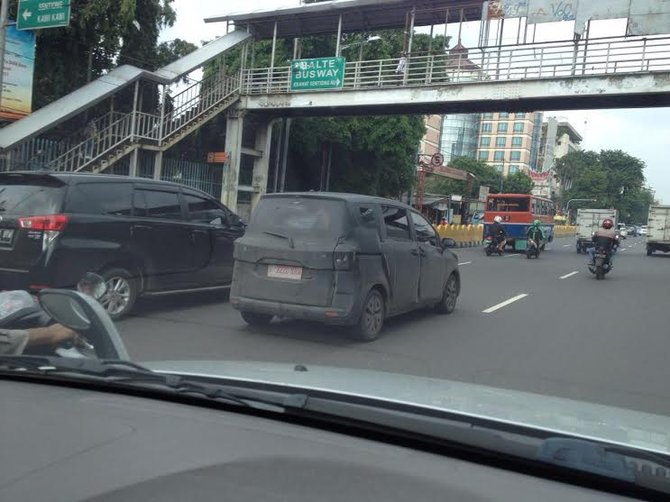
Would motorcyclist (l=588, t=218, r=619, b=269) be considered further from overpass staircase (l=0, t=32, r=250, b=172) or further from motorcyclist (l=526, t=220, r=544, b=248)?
overpass staircase (l=0, t=32, r=250, b=172)

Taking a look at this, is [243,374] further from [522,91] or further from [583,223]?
[583,223]

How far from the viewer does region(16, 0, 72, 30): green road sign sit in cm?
1484

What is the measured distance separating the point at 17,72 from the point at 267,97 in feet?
37.8

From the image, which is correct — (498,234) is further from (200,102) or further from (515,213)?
(200,102)

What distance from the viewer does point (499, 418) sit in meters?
2.40

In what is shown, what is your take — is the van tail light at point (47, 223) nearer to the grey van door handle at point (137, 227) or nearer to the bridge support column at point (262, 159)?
the grey van door handle at point (137, 227)

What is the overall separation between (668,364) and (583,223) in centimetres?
2889

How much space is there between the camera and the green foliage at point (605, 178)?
85625 mm

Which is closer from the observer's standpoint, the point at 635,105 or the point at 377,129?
the point at 635,105

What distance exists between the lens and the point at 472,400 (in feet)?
9.02

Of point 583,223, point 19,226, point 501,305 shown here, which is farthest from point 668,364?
point 583,223

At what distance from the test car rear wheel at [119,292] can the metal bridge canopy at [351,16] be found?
803 inches

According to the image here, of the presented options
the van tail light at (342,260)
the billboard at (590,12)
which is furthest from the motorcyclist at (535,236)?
the van tail light at (342,260)

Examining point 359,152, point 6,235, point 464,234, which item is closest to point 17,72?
point 6,235
